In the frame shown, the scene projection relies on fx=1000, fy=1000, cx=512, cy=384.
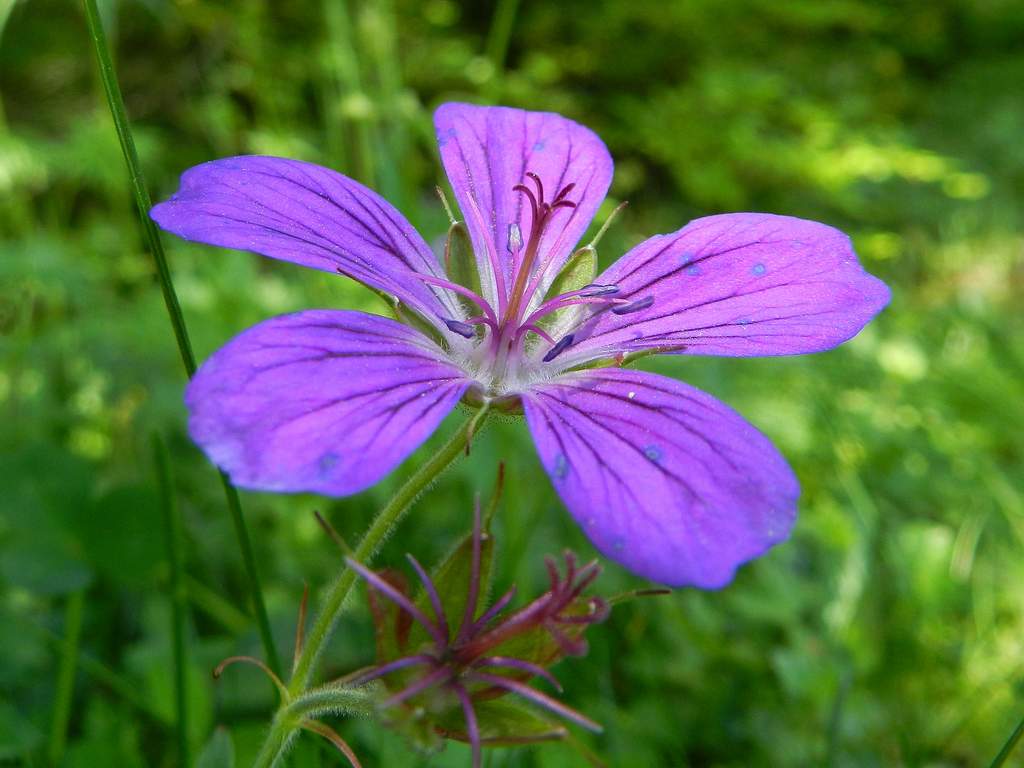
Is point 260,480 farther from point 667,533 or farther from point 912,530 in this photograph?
point 912,530

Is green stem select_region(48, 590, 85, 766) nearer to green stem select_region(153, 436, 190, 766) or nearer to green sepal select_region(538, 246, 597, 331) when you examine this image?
green stem select_region(153, 436, 190, 766)

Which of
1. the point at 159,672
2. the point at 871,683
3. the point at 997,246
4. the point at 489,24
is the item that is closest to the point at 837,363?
the point at 871,683

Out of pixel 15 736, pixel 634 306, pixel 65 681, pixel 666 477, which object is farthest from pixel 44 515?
pixel 666 477

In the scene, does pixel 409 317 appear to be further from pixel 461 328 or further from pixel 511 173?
pixel 511 173

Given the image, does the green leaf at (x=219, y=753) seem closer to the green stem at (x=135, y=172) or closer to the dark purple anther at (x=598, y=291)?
the green stem at (x=135, y=172)

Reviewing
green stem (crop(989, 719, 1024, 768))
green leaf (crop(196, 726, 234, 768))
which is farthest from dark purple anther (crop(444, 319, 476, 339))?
green stem (crop(989, 719, 1024, 768))

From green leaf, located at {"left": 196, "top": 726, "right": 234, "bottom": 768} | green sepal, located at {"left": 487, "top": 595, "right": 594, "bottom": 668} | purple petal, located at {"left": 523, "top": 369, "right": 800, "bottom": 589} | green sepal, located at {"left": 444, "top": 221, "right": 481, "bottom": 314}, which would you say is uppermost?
green sepal, located at {"left": 444, "top": 221, "right": 481, "bottom": 314}
